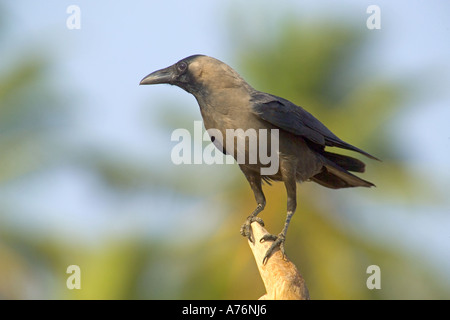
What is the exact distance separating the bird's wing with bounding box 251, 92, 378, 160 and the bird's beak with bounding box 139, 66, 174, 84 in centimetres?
90

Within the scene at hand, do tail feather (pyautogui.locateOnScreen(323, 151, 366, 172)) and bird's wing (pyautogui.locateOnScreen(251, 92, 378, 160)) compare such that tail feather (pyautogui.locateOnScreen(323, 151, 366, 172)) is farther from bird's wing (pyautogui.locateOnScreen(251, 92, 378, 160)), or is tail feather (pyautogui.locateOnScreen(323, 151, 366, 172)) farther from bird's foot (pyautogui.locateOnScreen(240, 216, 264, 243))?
bird's foot (pyautogui.locateOnScreen(240, 216, 264, 243))

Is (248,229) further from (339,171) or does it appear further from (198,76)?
(198,76)

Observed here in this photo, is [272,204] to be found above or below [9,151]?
below

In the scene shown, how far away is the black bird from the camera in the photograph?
554 cm

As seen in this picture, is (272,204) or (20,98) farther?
(20,98)

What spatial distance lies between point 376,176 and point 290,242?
2.06 m

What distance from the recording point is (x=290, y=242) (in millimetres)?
9805

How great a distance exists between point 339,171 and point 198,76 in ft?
5.68

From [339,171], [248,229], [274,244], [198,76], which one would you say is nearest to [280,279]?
[274,244]

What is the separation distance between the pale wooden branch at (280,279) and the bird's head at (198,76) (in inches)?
64.1

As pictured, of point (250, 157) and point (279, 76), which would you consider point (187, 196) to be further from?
point (250, 157)

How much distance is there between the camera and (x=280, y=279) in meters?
4.79

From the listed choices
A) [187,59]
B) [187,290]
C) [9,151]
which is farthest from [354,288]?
[9,151]

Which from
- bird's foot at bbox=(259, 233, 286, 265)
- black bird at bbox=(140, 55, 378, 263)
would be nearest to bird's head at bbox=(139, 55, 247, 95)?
black bird at bbox=(140, 55, 378, 263)
